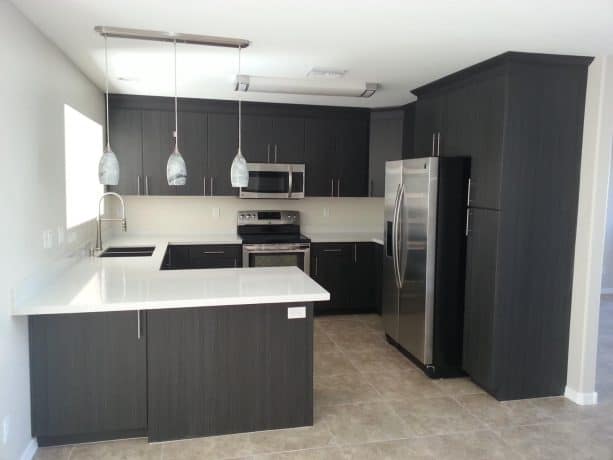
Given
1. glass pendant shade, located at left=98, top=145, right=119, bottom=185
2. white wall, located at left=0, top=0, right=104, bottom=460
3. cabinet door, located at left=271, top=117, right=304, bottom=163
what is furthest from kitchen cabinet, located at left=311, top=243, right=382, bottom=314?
glass pendant shade, located at left=98, top=145, right=119, bottom=185

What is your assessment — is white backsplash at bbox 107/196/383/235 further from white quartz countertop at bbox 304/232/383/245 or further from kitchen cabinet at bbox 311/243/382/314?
kitchen cabinet at bbox 311/243/382/314

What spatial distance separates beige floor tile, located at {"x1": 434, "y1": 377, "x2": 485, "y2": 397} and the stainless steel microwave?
2629 mm

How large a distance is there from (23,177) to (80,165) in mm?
1551

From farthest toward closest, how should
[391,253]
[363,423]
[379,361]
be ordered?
[391,253]
[379,361]
[363,423]

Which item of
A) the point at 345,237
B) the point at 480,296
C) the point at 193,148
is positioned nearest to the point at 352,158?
the point at 345,237

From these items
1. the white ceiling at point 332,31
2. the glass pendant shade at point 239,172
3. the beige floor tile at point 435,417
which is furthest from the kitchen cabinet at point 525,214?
the glass pendant shade at point 239,172

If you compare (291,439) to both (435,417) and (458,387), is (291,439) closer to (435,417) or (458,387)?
(435,417)

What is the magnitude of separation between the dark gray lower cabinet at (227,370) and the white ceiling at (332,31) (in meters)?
1.60

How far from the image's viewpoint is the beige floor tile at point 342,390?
3482 millimetres

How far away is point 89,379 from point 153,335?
1.40ft

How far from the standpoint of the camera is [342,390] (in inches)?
143

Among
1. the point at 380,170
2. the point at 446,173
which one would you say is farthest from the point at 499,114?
the point at 380,170

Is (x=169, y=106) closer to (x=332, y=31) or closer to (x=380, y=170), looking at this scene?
(x=380, y=170)

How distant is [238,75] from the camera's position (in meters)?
3.74
